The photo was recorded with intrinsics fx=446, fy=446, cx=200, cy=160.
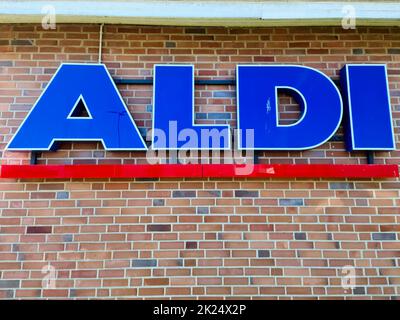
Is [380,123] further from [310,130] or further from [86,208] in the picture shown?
[86,208]

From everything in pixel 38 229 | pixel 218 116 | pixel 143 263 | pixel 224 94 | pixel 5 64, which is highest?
pixel 5 64

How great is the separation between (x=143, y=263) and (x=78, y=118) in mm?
1257

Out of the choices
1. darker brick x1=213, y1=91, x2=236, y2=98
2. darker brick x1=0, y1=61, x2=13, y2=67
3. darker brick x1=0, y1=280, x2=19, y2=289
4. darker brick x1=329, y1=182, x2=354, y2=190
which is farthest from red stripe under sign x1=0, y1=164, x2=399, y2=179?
darker brick x1=0, y1=61, x2=13, y2=67

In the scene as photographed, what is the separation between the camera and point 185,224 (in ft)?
11.2

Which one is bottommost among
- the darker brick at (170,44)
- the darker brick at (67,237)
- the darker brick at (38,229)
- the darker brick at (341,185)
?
the darker brick at (67,237)

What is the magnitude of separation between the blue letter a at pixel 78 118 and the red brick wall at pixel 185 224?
115 millimetres

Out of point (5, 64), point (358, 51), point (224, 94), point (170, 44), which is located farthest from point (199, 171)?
point (5, 64)

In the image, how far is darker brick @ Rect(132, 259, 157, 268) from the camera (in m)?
3.34

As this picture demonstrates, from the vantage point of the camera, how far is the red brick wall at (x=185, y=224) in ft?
10.9

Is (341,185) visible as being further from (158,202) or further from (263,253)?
(158,202)

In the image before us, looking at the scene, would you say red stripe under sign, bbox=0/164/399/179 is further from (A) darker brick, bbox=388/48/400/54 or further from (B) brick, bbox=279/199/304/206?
(A) darker brick, bbox=388/48/400/54

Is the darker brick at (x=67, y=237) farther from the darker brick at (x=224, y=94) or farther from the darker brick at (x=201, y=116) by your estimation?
the darker brick at (x=224, y=94)

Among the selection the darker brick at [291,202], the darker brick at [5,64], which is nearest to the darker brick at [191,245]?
the darker brick at [291,202]

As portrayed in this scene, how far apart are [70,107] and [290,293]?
2.24 meters
